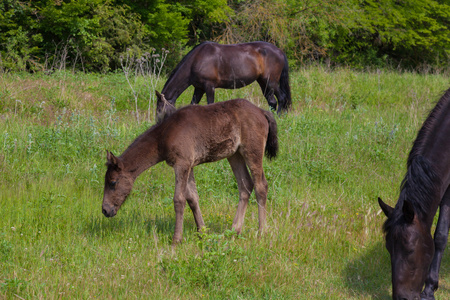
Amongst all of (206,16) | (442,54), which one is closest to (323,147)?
(206,16)

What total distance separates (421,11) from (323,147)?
2071 cm

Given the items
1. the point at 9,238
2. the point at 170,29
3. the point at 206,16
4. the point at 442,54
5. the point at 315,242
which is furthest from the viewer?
the point at 442,54

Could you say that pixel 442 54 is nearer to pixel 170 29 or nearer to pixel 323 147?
pixel 170 29

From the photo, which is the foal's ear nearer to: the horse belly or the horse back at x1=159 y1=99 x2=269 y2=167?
Result: the horse back at x1=159 y1=99 x2=269 y2=167

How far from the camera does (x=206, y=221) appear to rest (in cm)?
593

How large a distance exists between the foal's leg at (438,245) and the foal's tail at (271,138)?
78.0 inches

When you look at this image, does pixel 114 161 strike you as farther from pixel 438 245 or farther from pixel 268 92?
pixel 268 92

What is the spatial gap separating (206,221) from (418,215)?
2.64 metres

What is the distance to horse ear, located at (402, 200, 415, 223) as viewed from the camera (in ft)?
12.7

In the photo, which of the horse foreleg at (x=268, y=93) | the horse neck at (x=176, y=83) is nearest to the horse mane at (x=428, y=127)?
the horse neck at (x=176, y=83)

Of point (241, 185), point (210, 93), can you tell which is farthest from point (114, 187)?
point (210, 93)

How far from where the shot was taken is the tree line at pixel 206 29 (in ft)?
60.8

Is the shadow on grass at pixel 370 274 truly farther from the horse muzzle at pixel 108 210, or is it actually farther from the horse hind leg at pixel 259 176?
the horse muzzle at pixel 108 210

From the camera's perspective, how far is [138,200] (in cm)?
641
